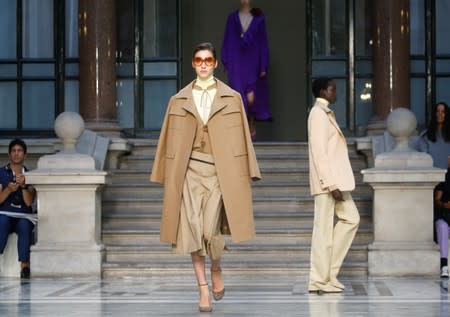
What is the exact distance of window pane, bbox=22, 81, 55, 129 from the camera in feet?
66.2

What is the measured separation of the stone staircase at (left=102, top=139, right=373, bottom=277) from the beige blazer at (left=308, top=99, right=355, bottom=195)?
2.29m

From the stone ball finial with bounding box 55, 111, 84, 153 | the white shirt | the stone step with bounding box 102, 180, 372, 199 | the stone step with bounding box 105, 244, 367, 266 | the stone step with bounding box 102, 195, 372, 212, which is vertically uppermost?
the white shirt

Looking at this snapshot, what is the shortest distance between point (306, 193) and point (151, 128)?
151 inches

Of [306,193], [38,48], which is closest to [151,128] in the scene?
[38,48]

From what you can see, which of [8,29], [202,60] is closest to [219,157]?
[202,60]

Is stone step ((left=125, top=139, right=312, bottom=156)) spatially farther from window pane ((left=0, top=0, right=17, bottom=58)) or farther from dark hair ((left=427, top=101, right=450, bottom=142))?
window pane ((left=0, top=0, right=17, bottom=58))

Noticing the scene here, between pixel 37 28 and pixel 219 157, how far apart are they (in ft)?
30.4

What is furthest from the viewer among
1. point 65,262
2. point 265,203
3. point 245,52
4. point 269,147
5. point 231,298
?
point 245,52

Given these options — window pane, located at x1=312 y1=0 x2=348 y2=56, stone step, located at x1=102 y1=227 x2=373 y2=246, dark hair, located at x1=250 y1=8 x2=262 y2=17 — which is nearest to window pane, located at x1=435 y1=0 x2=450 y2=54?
window pane, located at x1=312 y1=0 x2=348 y2=56

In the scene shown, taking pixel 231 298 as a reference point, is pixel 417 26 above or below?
above

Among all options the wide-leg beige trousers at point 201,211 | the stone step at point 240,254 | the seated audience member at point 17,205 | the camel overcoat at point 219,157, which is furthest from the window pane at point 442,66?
the wide-leg beige trousers at point 201,211

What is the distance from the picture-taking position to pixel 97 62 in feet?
61.5

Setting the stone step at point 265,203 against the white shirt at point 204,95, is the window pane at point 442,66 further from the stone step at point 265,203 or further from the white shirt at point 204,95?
the white shirt at point 204,95

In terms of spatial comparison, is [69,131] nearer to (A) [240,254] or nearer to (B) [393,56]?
(A) [240,254]
